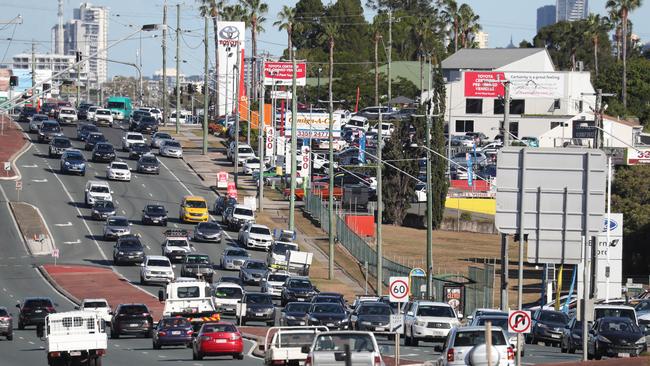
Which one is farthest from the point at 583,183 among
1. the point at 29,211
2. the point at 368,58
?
the point at 368,58

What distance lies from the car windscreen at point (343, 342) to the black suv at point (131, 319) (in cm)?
2121

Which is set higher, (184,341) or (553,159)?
(553,159)

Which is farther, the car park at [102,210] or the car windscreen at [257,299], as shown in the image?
the car park at [102,210]

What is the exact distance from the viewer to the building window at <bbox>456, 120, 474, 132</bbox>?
140625 mm

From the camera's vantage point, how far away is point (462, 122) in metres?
141

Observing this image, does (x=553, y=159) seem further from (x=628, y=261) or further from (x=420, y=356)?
(x=628, y=261)

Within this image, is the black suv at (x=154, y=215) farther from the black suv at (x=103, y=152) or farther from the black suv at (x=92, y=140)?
the black suv at (x=92, y=140)

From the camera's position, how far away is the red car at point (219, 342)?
4138cm

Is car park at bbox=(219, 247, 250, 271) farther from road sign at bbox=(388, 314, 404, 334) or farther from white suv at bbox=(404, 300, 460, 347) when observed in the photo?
road sign at bbox=(388, 314, 404, 334)

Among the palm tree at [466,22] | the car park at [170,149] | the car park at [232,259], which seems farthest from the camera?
the palm tree at [466,22]

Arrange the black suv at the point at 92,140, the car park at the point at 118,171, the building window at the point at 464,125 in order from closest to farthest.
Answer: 1. the car park at the point at 118,171
2. the black suv at the point at 92,140
3. the building window at the point at 464,125

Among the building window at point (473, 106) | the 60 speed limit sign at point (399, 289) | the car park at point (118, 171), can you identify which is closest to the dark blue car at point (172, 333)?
the 60 speed limit sign at point (399, 289)

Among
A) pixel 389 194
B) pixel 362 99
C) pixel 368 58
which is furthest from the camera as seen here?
→ pixel 368 58

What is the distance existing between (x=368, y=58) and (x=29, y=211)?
108 meters
